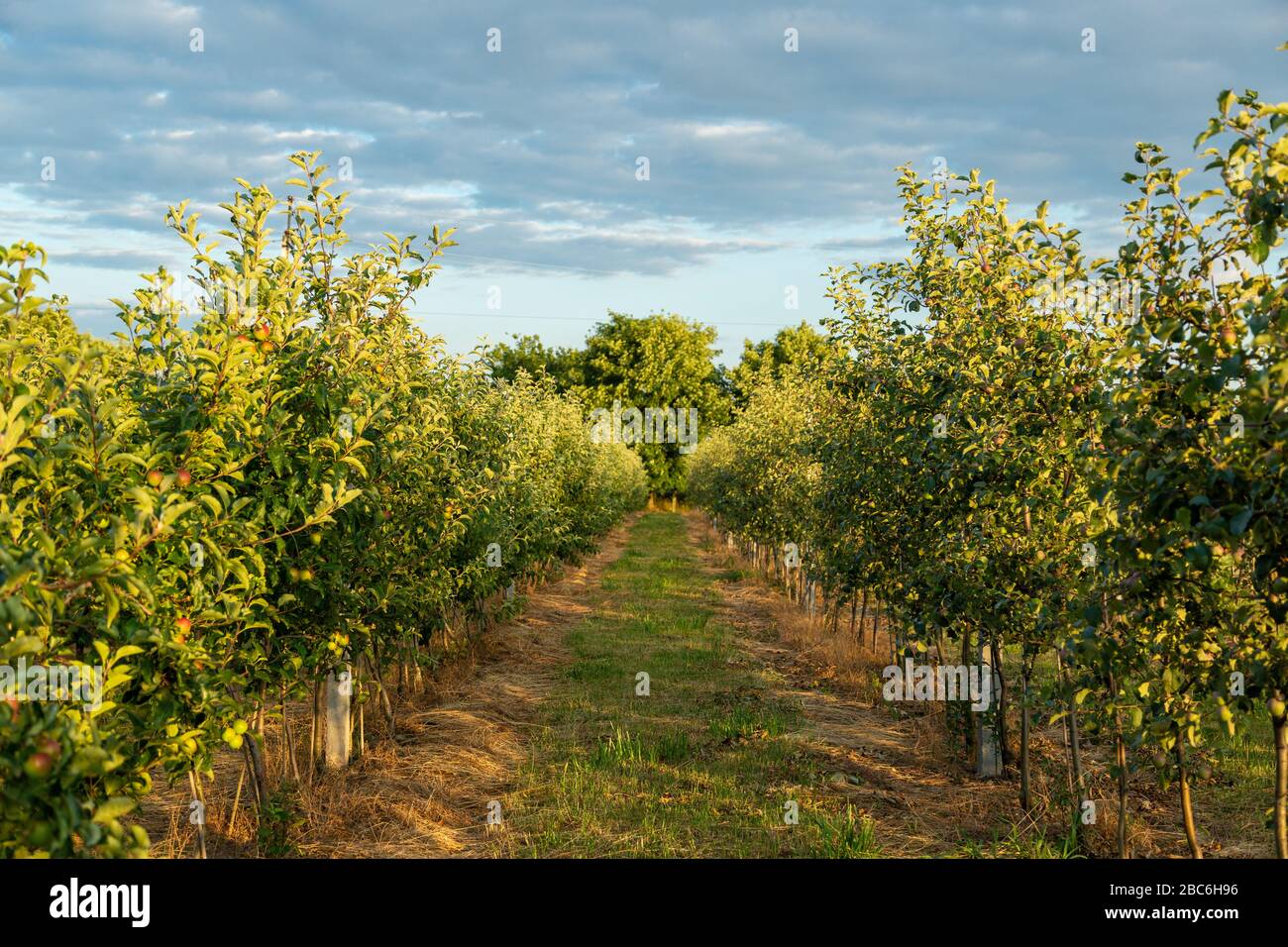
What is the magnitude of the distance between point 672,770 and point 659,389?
56.0 metres

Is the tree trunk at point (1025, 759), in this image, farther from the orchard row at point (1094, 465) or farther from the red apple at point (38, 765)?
the red apple at point (38, 765)

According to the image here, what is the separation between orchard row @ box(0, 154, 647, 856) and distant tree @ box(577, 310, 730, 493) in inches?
2133

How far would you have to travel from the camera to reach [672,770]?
27.3ft

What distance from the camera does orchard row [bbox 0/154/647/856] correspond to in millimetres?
2891

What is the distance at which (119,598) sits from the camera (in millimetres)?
3338

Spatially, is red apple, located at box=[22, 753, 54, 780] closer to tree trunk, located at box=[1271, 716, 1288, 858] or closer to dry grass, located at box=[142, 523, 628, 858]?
dry grass, located at box=[142, 523, 628, 858]

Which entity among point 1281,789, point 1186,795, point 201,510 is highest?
point 201,510

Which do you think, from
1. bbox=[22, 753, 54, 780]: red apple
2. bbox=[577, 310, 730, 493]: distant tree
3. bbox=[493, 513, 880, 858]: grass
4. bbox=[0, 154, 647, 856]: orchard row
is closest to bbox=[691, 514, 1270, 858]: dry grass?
bbox=[493, 513, 880, 858]: grass

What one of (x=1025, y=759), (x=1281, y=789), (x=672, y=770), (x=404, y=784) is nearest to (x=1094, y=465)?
(x=1281, y=789)

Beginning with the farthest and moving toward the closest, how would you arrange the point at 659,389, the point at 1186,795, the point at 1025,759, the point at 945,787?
the point at 659,389 < the point at 945,787 < the point at 1025,759 < the point at 1186,795

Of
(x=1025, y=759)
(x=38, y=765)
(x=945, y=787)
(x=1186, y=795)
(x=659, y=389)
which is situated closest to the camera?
(x=38, y=765)

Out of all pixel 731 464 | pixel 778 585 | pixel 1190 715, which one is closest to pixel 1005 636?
pixel 1190 715

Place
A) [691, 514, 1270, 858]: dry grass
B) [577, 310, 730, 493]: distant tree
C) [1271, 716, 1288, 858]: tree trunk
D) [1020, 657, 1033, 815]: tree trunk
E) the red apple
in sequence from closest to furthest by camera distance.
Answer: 1. the red apple
2. [1271, 716, 1288, 858]: tree trunk
3. [691, 514, 1270, 858]: dry grass
4. [1020, 657, 1033, 815]: tree trunk
5. [577, 310, 730, 493]: distant tree

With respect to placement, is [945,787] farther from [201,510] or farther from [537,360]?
[537,360]
